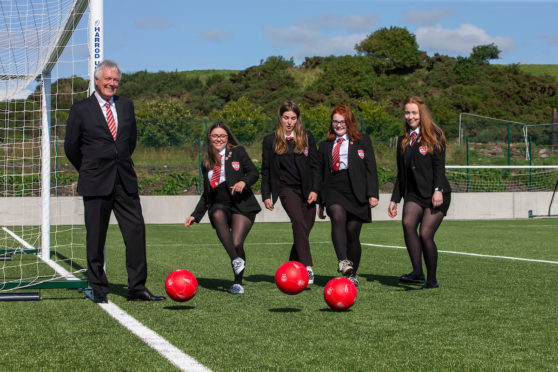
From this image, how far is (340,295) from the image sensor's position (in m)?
5.80

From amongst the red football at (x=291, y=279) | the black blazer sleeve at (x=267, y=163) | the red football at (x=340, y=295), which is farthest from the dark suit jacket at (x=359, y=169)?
the red football at (x=340, y=295)

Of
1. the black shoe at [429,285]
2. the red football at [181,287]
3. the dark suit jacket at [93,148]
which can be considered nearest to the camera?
the red football at [181,287]

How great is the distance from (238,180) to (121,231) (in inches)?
58.5

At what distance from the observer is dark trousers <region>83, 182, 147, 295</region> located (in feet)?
21.4

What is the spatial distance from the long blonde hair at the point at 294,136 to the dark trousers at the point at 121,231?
182cm

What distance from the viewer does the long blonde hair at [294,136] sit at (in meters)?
7.77

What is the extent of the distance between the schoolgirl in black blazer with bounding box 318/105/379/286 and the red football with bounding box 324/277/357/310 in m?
1.71

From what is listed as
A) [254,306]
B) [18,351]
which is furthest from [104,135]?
[18,351]

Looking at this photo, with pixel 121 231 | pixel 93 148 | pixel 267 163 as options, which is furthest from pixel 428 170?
pixel 93 148

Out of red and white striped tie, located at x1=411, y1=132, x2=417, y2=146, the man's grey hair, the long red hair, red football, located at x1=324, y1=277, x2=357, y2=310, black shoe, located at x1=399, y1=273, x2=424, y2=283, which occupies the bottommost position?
black shoe, located at x1=399, y1=273, x2=424, y2=283

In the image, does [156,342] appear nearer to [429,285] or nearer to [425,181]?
[429,285]

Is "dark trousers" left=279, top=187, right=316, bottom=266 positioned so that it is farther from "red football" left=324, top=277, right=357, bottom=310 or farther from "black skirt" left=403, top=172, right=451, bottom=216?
"red football" left=324, top=277, right=357, bottom=310

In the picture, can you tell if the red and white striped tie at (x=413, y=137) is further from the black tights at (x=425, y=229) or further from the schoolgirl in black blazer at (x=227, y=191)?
the schoolgirl in black blazer at (x=227, y=191)

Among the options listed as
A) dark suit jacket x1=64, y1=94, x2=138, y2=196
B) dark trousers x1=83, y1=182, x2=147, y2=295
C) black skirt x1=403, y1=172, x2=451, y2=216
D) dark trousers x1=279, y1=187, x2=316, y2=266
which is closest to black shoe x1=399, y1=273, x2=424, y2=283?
black skirt x1=403, y1=172, x2=451, y2=216
